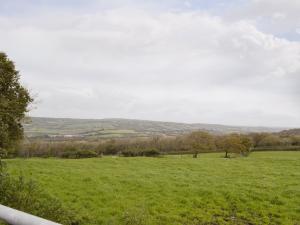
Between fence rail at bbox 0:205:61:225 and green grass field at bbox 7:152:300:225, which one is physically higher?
fence rail at bbox 0:205:61:225

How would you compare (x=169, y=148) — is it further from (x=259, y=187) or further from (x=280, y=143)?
(x=259, y=187)

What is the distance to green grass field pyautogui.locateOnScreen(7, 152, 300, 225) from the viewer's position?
1678 centimetres

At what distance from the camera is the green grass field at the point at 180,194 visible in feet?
55.1

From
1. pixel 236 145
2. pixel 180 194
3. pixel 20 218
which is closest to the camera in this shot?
pixel 20 218

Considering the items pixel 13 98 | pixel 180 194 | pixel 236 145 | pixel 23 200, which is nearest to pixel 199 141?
pixel 236 145

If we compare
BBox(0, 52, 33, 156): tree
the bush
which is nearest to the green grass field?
the bush

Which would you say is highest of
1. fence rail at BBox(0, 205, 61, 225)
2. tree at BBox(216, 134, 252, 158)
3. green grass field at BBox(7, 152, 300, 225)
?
fence rail at BBox(0, 205, 61, 225)

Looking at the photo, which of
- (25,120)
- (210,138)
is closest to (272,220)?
(25,120)

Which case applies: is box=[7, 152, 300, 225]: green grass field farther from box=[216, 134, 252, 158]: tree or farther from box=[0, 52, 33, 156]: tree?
box=[216, 134, 252, 158]: tree

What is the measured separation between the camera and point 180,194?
20.8 metres

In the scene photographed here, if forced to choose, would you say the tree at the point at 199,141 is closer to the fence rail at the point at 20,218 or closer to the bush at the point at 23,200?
the bush at the point at 23,200

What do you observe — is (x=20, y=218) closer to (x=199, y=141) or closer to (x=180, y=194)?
(x=180, y=194)

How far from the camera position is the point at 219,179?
999 inches

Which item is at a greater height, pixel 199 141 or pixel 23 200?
pixel 199 141
